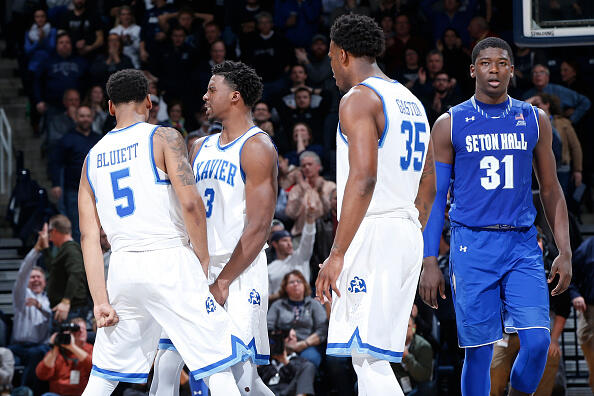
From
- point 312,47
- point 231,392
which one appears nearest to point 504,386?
point 231,392

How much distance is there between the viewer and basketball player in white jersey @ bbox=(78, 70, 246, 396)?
15.6 ft

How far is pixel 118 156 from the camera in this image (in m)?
4.98

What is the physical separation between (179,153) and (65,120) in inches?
293

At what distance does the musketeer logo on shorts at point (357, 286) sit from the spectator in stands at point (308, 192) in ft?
17.2

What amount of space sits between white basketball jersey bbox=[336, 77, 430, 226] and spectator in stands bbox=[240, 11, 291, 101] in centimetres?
787

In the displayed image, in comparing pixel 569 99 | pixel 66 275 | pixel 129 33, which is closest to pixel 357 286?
pixel 66 275

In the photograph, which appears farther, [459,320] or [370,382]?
[459,320]

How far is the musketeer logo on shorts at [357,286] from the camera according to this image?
172 inches

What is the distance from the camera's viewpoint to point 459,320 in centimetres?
543

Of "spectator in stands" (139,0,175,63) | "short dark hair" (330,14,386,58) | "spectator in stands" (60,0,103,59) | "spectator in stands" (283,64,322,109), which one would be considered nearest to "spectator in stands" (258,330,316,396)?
"spectator in stands" (283,64,322,109)

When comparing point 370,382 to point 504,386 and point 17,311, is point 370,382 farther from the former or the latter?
point 17,311

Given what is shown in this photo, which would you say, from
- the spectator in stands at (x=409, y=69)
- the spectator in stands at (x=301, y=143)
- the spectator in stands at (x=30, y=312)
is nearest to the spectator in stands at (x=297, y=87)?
the spectator in stands at (x=301, y=143)

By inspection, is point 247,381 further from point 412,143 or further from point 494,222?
point 494,222

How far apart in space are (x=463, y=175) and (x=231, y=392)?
202 centimetres
